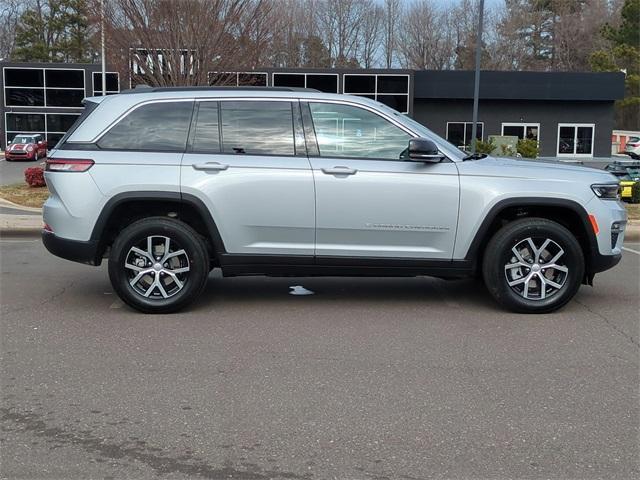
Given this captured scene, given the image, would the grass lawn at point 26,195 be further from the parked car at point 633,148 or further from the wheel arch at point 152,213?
the parked car at point 633,148

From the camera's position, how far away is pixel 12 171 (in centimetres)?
3566

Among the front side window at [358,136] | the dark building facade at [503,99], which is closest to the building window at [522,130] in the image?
the dark building facade at [503,99]

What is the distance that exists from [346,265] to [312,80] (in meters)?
37.9

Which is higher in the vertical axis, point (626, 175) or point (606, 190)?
point (606, 190)

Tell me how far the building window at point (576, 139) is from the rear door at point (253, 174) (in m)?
39.7

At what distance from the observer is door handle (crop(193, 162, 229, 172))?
19.2ft

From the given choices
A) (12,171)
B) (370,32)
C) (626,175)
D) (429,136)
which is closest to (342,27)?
(370,32)

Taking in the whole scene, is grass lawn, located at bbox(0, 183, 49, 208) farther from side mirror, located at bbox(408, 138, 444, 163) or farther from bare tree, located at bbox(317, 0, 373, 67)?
bare tree, located at bbox(317, 0, 373, 67)

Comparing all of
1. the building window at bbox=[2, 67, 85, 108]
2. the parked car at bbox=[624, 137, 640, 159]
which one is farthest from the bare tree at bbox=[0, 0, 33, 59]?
the parked car at bbox=[624, 137, 640, 159]

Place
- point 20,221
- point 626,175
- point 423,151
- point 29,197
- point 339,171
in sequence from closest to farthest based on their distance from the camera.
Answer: point 423,151 < point 339,171 < point 20,221 < point 29,197 < point 626,175

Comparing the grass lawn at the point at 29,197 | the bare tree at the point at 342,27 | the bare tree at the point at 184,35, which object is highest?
the bare tree at the point at 342,27

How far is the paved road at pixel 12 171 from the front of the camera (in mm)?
29359

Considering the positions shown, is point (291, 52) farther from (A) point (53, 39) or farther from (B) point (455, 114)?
(A) point (53, 39)

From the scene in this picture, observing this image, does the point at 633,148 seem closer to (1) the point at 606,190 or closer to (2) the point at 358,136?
(1) the point at 606,190
